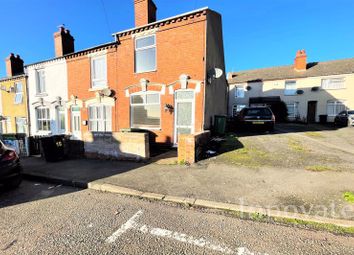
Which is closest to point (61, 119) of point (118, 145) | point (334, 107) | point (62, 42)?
point (62, 42)

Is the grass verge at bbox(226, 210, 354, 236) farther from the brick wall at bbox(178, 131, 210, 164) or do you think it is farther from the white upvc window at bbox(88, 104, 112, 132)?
the white upvc window at bbox(88, 104, 112, 132)

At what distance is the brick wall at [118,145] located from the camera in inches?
287

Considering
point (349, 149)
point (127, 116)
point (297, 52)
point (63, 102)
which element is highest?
point (297, 52)

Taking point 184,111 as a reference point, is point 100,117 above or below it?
below

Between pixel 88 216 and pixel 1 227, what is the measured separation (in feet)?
4.72

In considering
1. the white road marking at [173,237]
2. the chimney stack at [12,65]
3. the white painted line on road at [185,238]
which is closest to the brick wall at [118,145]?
the white road marking at [173,237]

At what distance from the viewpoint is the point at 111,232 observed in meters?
3.10

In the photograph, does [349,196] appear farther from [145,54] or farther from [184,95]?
[145,54]

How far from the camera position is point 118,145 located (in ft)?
25.1

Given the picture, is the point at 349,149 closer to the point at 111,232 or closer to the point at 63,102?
the point at 111,232

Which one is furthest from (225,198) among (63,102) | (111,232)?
(63,102)

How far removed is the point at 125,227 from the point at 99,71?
11.3 metres

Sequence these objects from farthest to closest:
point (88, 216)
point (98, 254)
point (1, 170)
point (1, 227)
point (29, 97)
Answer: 1. point (29, 97)
2. point (1, 170)
3. point (88, 216)
4. point (1, 227)
5. point (98, 254)

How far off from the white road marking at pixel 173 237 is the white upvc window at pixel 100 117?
9624 mm
